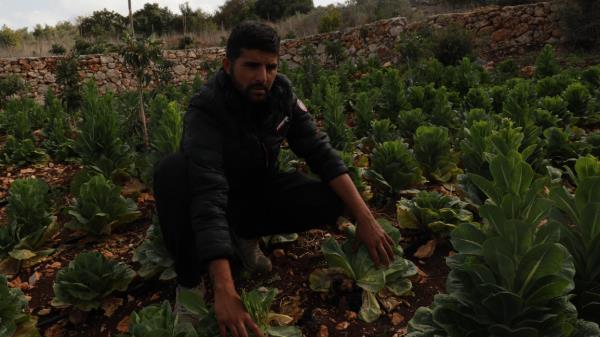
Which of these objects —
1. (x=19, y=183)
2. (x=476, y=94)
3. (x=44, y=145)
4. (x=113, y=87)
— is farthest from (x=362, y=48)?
(x=19, y=183)

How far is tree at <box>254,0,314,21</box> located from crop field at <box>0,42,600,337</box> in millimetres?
19943

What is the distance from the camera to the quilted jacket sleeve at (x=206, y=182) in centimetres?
166

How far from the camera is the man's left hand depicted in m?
2.06

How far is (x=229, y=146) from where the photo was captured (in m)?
2.12

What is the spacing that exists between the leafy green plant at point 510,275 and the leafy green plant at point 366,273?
1.67ft

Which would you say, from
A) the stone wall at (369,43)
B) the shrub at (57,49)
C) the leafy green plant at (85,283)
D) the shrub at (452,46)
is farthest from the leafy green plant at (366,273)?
the shrub at (57,49)

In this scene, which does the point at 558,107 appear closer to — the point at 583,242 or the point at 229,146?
the point at 583,242

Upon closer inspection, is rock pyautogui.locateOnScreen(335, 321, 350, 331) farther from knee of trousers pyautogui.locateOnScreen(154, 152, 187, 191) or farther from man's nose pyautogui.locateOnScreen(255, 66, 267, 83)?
man's nose pyautogui.locateOnScreen(255, 66, 267, 83)

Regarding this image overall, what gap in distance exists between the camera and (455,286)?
149 centimetres

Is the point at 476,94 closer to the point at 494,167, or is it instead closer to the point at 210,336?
the point at 494,167

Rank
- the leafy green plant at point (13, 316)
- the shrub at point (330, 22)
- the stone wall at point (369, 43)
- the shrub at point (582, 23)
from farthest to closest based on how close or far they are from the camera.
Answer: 1. the shrub at point (330, 22)
2. the stone wall at point (369, 43)
3. the shrub at point (582, 23)
4. the leafy green plant at point (13, 316)

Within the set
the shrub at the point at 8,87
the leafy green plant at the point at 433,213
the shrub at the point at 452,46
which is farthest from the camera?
the shrub at the point at 8,87

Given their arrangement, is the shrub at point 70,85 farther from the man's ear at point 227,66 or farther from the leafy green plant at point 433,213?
the leafy green plant at point 433,213

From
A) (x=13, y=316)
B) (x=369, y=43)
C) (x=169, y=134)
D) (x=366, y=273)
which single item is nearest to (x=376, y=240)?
(x=366, y=273)
